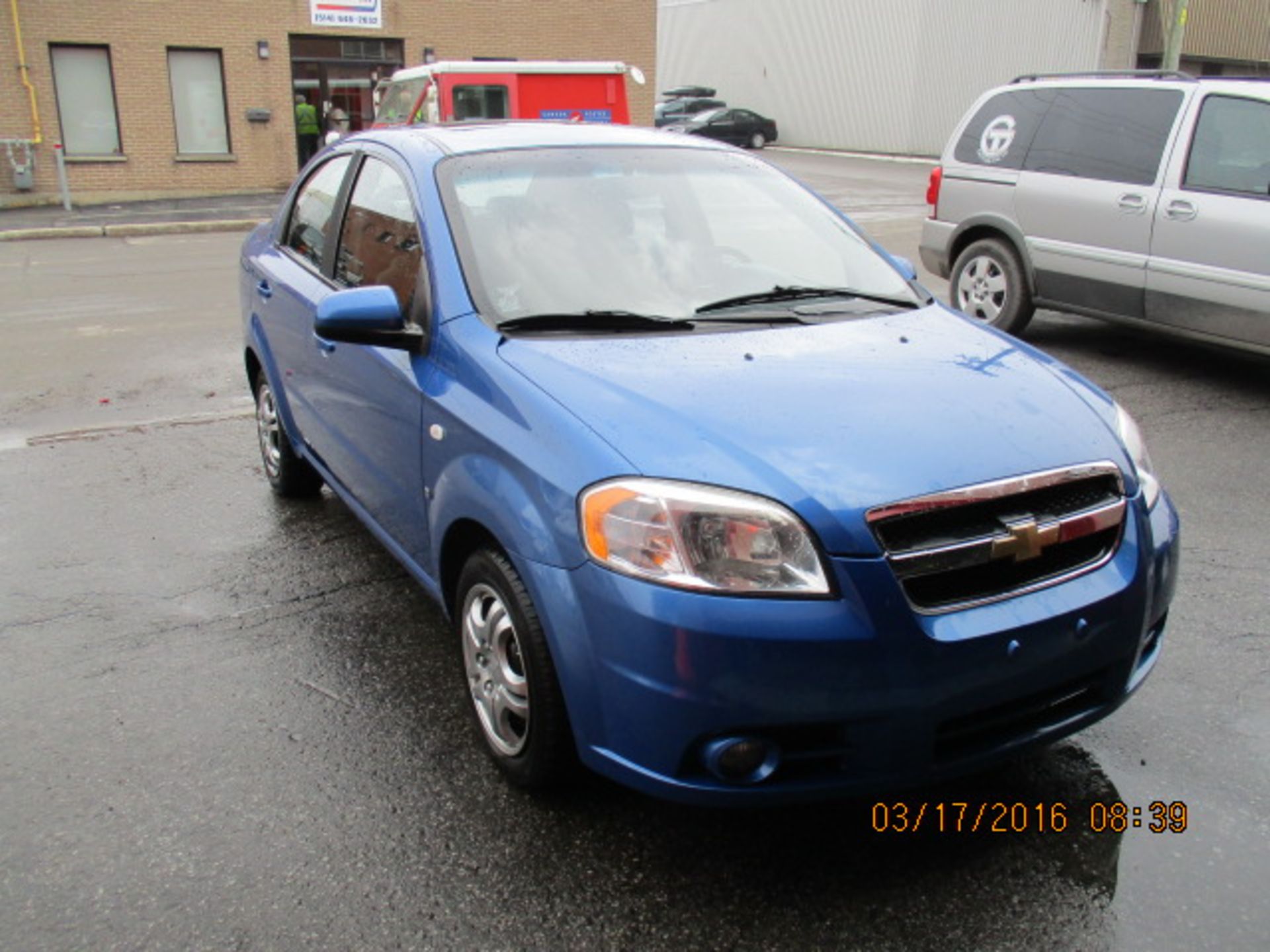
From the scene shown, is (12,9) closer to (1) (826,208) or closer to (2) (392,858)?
(1) (826,208)

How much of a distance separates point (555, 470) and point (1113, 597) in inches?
53.0

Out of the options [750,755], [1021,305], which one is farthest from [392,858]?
[1021,305]

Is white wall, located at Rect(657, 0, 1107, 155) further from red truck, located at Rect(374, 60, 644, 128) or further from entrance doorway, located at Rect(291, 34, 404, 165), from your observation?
red truck, located at Rect(374, 60, 644, 128)

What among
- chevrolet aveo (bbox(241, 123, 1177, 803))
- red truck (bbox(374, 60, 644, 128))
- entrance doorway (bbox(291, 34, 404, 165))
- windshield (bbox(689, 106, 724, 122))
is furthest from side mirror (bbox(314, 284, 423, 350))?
windshield (bbox(689, 106, 724, 122))

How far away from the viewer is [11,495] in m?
5.28

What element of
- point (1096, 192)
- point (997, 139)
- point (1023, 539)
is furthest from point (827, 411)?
point (997, 139)

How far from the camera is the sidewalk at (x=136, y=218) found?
16422mm

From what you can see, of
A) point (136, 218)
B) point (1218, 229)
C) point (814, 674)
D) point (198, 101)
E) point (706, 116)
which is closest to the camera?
point (814, 674)

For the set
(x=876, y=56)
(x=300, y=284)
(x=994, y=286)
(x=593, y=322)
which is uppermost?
(x=876, y=56)

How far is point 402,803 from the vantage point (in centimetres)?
296

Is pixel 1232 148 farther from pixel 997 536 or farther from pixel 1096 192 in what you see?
pixel 997 536

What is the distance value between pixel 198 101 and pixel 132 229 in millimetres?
5311

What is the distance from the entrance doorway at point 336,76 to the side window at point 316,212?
17847 millimetres
